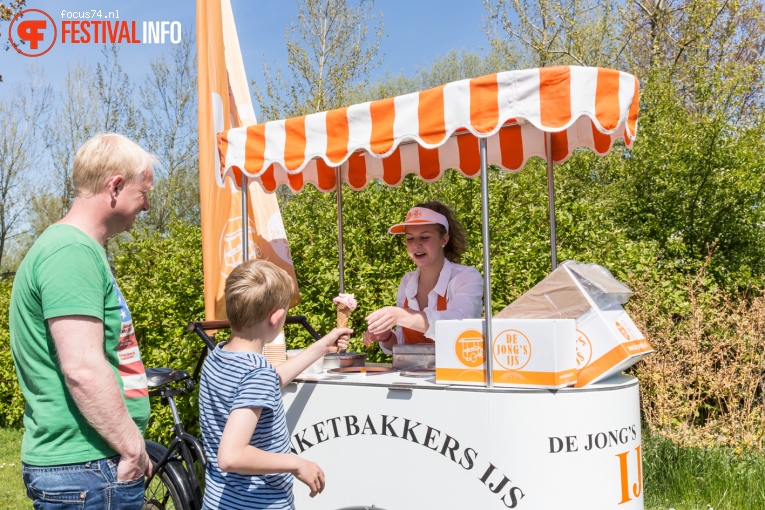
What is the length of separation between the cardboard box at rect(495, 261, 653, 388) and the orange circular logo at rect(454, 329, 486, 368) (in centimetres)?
15

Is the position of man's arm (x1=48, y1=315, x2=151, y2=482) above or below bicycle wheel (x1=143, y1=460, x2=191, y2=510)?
above

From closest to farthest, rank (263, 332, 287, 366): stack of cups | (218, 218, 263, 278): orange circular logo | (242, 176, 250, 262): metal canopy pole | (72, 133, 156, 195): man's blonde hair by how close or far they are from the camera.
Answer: (72, 133, 156, 195): man's blonde hair → (263, 332, 287, 366): stack of cups → (242, 176, 250, 262): metal canopy pole → (218, 218, 263, 278): orange circular logo

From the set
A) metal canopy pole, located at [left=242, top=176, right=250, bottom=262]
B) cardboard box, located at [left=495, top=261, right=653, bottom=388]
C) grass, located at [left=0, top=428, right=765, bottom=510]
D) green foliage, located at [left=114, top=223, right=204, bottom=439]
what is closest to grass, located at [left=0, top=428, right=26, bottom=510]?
green foliage, located at [left=114, top=223, right=204, bottom=439]

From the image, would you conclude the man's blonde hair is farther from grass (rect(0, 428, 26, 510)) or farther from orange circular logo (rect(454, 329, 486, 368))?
grass (rect(0, 428, 26, 510))

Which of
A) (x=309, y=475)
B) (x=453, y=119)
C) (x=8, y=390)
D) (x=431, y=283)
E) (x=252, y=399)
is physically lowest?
(x=8, y=390)

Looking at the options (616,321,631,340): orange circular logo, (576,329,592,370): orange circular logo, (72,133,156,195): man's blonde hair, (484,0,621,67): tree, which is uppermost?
(484,0,621,67): tree

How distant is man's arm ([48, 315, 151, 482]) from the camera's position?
65.4 inches

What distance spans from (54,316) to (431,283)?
232 cm

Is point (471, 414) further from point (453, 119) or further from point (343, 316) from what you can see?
point (453, 119)

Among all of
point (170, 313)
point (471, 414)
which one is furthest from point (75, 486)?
point (170, 313)

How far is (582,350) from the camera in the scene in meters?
2.59

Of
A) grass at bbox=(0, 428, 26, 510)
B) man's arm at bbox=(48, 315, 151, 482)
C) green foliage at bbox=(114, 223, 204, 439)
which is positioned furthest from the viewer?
green foliage at bbox=(114, 223, 204, 439)

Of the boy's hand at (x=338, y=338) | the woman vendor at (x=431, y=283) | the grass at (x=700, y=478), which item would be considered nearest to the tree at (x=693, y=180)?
the grass at (x=700, y=478)

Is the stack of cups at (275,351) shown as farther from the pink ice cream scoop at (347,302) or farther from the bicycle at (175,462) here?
the pink ice cream scoop at (347,302)
